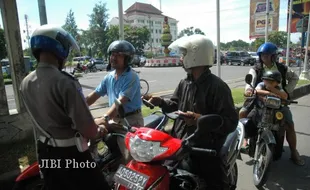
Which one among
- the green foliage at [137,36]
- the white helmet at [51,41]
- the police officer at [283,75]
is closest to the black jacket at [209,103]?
the white helmet at [51,41]

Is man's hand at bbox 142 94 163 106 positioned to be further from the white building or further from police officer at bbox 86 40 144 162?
the white building

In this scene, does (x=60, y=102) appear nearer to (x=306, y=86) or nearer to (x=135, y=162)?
(x=135, y=162)

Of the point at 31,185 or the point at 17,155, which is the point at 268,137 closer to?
the point at 31,185

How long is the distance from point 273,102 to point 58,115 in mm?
2704

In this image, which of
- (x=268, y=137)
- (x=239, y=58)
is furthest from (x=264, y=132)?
(x=239, y=58)

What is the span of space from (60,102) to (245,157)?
3583 mm

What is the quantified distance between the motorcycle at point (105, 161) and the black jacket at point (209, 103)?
62 cm

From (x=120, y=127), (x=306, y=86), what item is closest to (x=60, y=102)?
(x=120, y=127)

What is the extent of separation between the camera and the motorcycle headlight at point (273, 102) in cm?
333

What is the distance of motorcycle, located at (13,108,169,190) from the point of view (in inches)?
91.4

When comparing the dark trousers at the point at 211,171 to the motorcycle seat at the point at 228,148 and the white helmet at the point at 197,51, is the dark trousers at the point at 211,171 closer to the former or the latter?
the motorcycle seat at the point at 228,148

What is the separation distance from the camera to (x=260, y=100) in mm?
3658

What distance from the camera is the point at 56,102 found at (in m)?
1.71

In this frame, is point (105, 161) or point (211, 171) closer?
point (211, 171)
